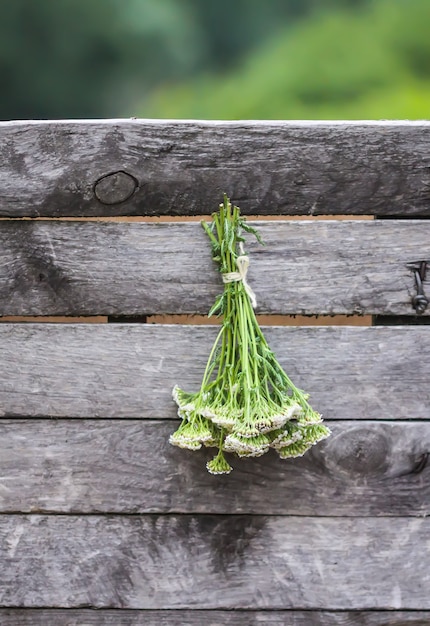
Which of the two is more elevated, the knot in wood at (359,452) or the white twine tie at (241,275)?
the white twine tie at (241,275)

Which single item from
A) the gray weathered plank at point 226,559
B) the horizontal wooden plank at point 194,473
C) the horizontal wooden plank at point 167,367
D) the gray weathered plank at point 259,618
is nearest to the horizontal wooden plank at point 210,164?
the horizontal wooden plank at point 167,367

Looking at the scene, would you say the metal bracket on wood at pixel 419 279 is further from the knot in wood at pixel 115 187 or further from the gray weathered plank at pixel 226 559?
the knot in wood at pixel 115 187

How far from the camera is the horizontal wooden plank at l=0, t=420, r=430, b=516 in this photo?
1.29m

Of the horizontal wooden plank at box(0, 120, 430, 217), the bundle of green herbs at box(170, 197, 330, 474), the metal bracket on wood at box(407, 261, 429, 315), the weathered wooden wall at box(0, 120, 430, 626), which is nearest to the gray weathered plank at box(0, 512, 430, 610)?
the weathered wooden wall at box(0, 120, 430, 626)

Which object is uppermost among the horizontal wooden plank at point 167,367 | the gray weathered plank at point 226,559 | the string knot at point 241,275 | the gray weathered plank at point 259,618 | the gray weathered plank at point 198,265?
the gray weathered plank at point 198,265

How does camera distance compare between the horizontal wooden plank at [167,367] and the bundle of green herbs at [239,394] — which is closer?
the bundle of green herbs at [239,394]

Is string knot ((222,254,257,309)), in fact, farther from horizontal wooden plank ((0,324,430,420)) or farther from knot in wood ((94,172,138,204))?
knot in wood ((94,172,138,204))

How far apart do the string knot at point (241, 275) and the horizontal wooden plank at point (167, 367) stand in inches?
3.4

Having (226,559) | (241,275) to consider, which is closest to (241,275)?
(241,275)

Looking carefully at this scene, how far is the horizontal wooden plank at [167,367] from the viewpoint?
129 centimetres

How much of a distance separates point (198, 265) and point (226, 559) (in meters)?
0.55

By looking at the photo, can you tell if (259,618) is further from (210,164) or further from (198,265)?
(210,164)

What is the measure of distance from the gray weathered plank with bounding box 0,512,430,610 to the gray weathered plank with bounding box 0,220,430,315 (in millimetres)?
404

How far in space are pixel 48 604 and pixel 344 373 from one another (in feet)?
2.32
